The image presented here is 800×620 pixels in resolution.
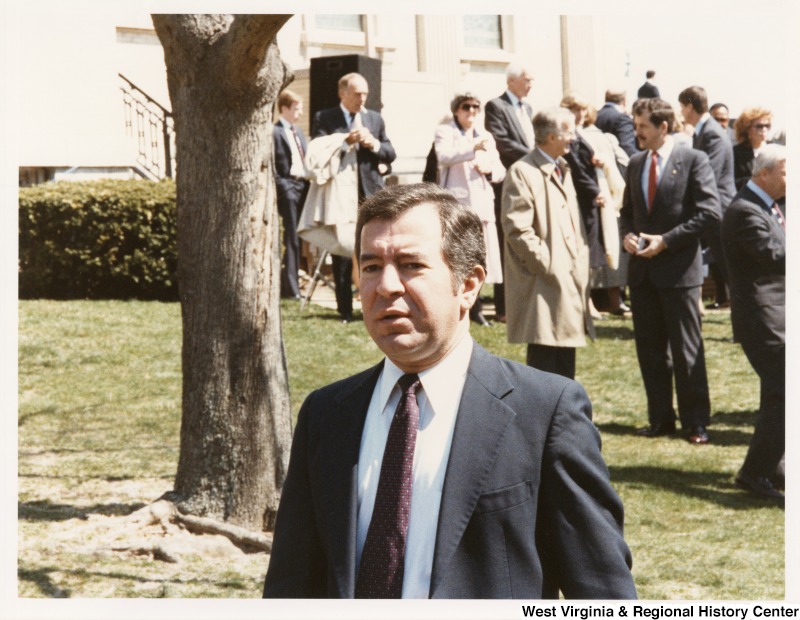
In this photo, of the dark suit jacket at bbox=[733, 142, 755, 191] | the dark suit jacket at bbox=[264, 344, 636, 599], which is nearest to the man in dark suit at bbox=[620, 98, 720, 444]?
the dark suit jacket at bbox=[733, 142, 755, 191]

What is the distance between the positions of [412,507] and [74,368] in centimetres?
771

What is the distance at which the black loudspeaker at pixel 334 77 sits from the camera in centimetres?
1463

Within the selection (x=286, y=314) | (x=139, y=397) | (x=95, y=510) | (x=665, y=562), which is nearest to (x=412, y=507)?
(x=665, y=562)

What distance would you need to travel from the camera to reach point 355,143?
11.3 metres

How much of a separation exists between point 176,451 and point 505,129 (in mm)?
5043

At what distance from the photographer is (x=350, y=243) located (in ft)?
37.3

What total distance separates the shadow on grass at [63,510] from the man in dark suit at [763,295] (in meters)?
3.62

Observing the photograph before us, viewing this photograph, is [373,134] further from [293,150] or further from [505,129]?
[293,150]

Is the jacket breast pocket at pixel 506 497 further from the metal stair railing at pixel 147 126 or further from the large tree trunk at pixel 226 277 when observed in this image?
the metal stair railing at pixel 147 126

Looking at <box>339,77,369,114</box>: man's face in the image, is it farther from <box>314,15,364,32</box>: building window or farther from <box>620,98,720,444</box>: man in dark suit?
<box>314,15,364,32</box>: building window

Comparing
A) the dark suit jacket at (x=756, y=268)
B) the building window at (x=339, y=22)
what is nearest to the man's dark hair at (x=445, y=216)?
the dark suit jacket at (x=756, y=268)

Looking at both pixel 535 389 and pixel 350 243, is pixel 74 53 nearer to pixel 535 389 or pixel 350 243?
pixel 350 243

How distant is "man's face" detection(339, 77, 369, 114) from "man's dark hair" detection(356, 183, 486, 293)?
8.69 metres

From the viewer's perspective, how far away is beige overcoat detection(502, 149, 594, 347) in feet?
25.7
